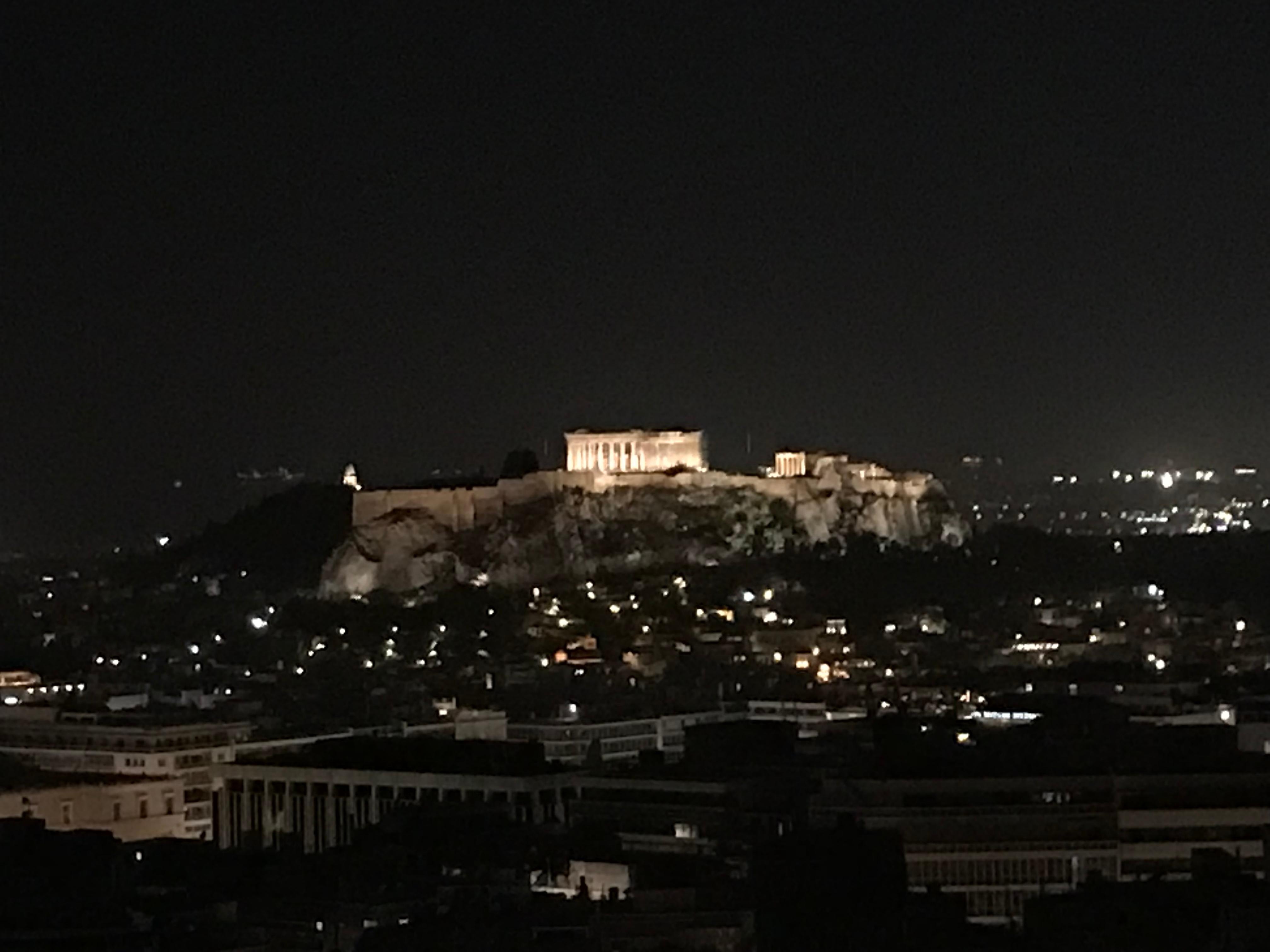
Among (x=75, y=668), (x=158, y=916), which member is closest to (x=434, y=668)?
(x=75, y=668)

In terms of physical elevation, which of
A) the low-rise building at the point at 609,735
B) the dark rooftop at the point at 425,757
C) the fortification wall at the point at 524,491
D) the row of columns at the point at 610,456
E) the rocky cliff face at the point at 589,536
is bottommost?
the dark rooftop at the point at 425,757

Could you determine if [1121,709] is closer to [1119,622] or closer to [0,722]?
[0,722]

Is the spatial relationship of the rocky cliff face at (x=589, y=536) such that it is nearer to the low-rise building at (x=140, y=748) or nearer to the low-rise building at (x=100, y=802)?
the low-rise building at (x=140, y=748)

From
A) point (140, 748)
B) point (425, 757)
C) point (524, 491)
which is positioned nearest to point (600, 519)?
point (524, 491)

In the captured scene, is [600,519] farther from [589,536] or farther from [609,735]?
[609,735]

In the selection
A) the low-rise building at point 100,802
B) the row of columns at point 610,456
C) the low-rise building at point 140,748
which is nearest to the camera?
the low-rise building at point 100,802

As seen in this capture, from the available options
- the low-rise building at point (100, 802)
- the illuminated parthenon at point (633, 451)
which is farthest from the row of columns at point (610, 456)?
the low-rise building at point (100, 802)
